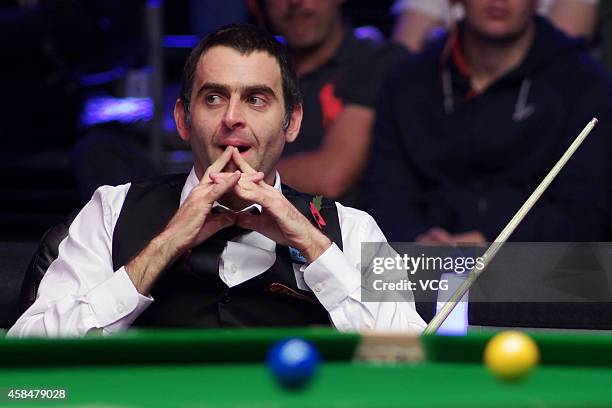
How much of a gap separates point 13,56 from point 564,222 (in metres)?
2.76

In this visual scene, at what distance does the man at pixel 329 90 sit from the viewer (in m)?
3.69

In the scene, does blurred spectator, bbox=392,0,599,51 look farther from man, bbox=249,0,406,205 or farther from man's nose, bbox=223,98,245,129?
man's nose, bbox=223,98,245,129

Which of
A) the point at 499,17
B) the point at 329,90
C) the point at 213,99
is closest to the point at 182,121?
the point at 213,99

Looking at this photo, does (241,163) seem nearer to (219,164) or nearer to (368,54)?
(219,164)

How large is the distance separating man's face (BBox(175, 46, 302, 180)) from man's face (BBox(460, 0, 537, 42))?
1188mm

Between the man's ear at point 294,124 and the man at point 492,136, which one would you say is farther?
the man at point 492,136

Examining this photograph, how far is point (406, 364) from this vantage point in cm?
160

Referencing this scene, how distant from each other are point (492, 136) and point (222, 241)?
135 cm

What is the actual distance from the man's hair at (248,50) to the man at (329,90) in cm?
98

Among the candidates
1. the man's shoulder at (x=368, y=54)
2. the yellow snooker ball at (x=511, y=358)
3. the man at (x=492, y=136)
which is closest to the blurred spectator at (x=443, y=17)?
the man's shoulder at (x=368, y=54)

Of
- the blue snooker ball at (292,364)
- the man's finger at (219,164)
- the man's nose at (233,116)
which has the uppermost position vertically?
the man's nose at (233,116)

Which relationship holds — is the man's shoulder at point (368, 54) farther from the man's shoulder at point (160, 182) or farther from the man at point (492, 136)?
the man's shoulder at point (160, 182)

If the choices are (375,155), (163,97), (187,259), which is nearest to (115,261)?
(187,259)

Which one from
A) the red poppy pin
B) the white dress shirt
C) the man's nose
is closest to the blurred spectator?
the red poppy pin
